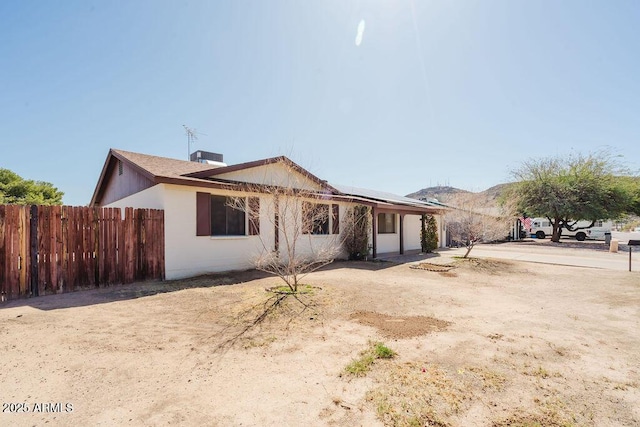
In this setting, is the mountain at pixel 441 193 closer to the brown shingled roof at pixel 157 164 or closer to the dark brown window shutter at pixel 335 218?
the dark brown window shutter at pixel 335 218

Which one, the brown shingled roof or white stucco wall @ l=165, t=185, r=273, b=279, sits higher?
the brown shingled roof

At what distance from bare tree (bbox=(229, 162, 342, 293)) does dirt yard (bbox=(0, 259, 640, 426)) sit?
3.93 feet

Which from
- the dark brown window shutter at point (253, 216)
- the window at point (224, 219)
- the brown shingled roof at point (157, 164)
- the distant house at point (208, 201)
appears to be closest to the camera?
the distant house at point (208, 201)

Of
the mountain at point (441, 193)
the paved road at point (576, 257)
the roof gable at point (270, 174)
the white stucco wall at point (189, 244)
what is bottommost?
the paved road at point (576, 257)

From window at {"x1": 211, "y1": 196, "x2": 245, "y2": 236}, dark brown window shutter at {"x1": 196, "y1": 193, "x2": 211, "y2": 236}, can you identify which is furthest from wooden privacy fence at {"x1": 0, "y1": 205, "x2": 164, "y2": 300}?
window at {"x1": 211, "y1": 196, "x2": 245, "y2": 236}

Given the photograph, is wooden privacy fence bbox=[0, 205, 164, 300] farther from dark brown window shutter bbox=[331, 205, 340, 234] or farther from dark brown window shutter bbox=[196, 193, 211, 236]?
dark brown window shutter bbox=[331, 205, 340, 234]

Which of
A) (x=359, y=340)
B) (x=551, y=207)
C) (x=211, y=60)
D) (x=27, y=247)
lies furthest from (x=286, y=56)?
(x=551, y=207)

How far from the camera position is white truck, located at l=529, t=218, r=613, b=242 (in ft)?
96.5

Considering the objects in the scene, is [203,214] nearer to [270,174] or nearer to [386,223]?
[270,174]

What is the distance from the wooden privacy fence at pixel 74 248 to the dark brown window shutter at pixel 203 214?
1.04 m

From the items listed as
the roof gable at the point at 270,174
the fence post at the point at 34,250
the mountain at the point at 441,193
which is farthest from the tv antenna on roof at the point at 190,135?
the mountain at the point at 441,193

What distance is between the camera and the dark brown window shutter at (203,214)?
913cm

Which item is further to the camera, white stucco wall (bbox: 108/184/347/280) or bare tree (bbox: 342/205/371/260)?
bare tree (bbox: 342/205/371/260)

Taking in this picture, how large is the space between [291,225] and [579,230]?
3460cm
